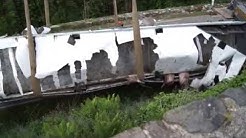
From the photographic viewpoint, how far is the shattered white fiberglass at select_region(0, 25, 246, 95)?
7844 mm

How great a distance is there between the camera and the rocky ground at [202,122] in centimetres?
534

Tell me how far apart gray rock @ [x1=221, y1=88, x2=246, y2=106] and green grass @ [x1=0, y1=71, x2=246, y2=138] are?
0.21 metres

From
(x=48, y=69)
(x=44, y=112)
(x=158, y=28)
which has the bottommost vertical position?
(x=44, y=112)

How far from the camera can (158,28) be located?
8211mm

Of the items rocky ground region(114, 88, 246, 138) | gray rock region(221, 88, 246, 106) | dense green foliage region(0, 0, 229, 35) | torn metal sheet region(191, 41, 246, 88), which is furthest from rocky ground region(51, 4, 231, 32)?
rocky ground region(114, 88, 246, 138)

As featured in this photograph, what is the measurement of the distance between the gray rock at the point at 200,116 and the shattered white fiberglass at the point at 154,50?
243 centimetres

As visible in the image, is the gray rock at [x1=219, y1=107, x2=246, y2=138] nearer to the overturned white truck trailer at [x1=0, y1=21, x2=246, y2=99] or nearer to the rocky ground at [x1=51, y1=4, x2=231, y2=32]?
the overturned white truck trailer at [x1=0, y1=21, x2=246, y2=99]

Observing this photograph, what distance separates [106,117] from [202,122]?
3.95ft

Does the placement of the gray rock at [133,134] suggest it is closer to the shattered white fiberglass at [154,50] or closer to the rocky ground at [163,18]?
the shattered white fiberglass at [154,50]

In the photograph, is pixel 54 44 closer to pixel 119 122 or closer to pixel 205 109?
pixel 119 122

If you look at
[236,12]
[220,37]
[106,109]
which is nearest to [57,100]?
[106,109]

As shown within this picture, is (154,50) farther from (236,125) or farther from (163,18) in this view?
(163,18)

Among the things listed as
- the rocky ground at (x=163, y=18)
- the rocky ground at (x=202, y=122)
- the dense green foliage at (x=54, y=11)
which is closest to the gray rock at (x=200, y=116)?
the rocky ground at (x=202, y=122)

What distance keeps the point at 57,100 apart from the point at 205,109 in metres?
3.35
